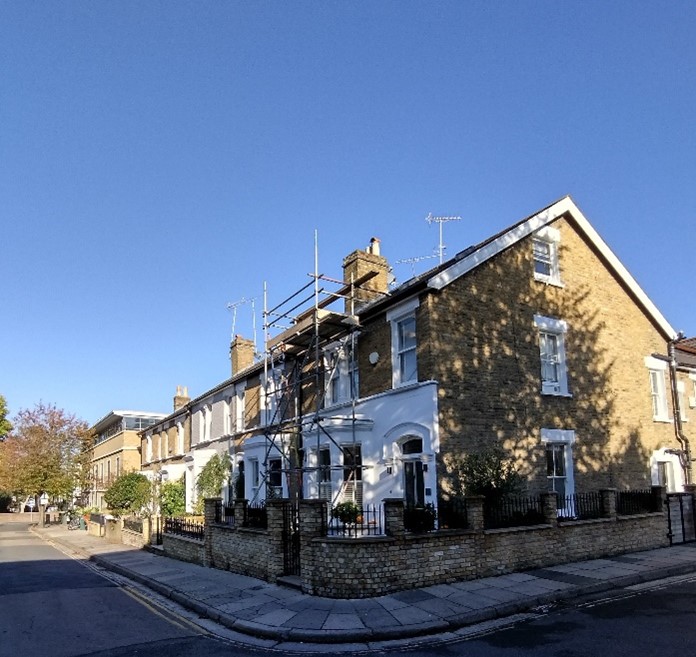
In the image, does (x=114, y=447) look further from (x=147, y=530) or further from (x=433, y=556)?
(x=433, y=556)

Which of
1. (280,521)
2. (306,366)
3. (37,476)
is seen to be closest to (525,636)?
(280,521)

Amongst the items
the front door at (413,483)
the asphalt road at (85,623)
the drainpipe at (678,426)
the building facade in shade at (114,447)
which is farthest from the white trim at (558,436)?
the building facade in shade at (114,447)

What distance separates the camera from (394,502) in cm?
1191

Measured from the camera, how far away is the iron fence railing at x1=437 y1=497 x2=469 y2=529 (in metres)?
13.4

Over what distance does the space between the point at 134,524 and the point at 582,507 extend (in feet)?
59.8

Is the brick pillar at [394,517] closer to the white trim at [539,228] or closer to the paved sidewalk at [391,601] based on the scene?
the paved sidewalk at [391,601]

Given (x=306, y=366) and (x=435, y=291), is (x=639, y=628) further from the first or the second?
(x=306, y=366)

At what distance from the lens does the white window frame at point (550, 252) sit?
18522 millimetres

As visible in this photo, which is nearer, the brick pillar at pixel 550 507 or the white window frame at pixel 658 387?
the brick pillar at pixel 550 507

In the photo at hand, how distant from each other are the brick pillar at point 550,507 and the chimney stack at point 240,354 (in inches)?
791

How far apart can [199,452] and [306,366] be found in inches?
381

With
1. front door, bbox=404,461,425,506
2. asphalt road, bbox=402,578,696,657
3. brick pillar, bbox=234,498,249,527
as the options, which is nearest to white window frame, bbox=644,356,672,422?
front door, bbox=404,461,425,506

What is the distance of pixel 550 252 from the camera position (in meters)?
19.2

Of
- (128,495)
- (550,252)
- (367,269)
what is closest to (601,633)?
(550,252)
